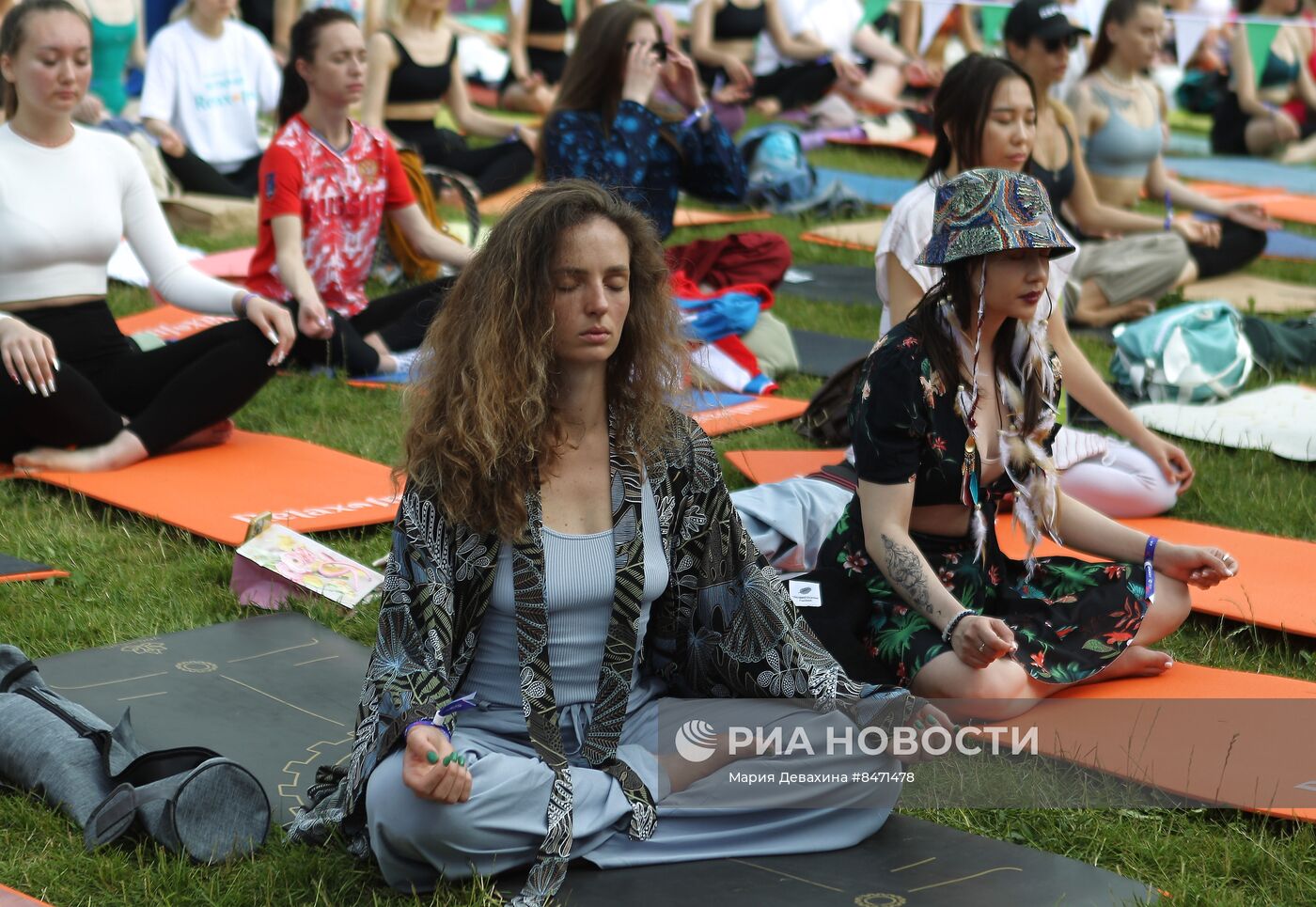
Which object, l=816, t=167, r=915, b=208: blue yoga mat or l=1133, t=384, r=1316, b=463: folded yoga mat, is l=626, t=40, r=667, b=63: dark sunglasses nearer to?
l=1133, t=384, r=1316, b=463: folded yoga mat

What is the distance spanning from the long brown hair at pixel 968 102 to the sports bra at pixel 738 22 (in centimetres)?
867

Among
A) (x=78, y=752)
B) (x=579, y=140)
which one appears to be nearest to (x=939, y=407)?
(x=78, y=752)

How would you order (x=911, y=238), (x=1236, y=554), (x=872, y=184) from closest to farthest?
(x=1236, y=554) → (x=911, y=238) → (x=872, y=184)

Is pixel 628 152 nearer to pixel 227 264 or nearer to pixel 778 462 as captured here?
pixel 778 462

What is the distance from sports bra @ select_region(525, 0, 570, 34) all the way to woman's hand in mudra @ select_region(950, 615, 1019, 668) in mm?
10670

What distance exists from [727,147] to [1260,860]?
484 cm

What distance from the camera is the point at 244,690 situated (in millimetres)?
3504

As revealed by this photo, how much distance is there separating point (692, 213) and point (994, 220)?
6312 millimetres

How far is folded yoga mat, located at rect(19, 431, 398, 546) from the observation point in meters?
4.50

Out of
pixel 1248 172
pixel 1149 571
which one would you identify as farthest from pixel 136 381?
pixel 1248 172

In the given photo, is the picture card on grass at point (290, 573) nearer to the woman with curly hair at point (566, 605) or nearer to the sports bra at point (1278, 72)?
the woman with curly hair at point (566, 605)

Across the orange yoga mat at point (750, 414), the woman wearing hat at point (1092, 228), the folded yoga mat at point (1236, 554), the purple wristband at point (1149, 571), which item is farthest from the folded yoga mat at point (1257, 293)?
the purple wristband at point (1149, 571)

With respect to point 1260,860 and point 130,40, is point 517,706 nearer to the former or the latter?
point 1260,860

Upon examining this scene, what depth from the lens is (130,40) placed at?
960cm
